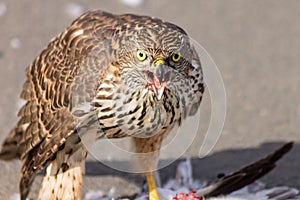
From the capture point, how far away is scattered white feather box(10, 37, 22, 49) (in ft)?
24.2

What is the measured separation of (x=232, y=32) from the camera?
7781mm

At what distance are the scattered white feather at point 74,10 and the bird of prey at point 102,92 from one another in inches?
109

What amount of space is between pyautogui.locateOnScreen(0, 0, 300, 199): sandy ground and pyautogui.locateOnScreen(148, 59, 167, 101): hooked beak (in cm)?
176

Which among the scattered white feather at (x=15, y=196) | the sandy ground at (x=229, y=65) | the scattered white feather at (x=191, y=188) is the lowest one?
the scattered white feather at (x=191, y=188)

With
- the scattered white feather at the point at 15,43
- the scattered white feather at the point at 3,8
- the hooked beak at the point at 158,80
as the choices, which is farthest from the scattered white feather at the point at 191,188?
the scattered white feather at the point at 3,8

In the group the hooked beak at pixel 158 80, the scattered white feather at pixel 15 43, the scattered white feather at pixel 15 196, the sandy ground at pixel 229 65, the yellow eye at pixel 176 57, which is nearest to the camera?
the hooked beak at pixel 158 80

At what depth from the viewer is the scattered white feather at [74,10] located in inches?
311

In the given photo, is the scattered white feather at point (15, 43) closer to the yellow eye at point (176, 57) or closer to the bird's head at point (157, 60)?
the bird's head at point (157, 60)

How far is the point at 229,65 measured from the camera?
730 cm

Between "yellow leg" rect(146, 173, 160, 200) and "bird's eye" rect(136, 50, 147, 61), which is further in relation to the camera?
"yellow leg" rect(146, 173, 160, 200)

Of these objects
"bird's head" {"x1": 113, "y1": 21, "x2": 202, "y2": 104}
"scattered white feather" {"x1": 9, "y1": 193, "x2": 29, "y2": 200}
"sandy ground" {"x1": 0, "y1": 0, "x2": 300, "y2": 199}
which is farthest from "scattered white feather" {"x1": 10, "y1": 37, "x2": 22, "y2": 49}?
"bird's head" {"x1": 113, "y1": 21, "x2": 202, "y2": 104}

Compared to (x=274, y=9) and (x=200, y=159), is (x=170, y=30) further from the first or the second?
(x=274, y=9)

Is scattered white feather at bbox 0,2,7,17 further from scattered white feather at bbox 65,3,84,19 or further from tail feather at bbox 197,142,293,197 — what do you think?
tail feather at bbox 197,142,293,197

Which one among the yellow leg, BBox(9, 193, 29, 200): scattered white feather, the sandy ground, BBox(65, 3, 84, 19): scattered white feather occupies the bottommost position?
BBox(9, 193, 29, 200): scattered white feather
